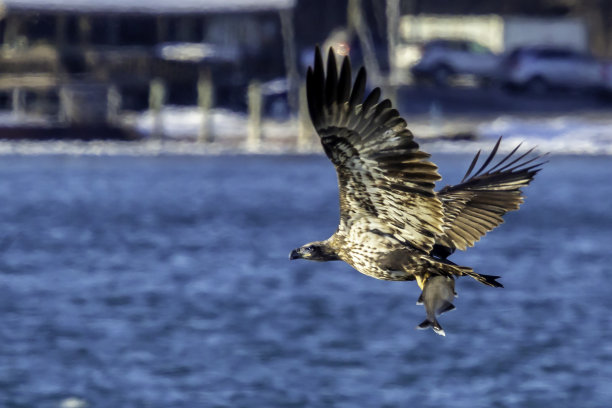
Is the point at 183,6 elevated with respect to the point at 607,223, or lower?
elevated

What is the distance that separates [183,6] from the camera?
5109 centimetres

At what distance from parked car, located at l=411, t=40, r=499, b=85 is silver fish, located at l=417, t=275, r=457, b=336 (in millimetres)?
45209

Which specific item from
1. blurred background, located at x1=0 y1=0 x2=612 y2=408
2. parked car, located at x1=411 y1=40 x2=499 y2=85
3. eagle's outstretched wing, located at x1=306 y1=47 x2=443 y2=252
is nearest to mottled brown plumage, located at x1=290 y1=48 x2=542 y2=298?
eagle's outstretched wing, located at x1=306 y1=47 x2=443 y2=252

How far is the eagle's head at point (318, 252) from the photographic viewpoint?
9414mm

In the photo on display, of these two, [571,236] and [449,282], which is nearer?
[449,282]

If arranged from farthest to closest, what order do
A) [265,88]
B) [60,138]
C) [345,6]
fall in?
1. [345,6]
2. [265,88]
3. [60,138]

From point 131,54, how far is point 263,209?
9.05 metres

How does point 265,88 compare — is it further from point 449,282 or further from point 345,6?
point 449,282

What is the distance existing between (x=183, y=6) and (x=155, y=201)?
721 cm

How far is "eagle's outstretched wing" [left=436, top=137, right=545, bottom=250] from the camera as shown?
32.7 ft

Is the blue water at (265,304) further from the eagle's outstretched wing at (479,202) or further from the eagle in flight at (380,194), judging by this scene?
the eagle in flight at (380,194)

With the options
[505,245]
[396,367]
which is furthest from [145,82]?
[396,367]

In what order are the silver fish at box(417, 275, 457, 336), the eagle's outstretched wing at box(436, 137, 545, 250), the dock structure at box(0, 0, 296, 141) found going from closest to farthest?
the silver fish at box(417, 275, 457, 336)
the eagle's outstretched wing at box(436, 137, 545, 250)
the dock structure at box(0, 0, 296, 141)

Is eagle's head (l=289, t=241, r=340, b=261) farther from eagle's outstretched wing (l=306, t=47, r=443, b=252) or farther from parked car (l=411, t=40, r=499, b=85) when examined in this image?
parked car (l=411, t=40, r=499, b=85)
